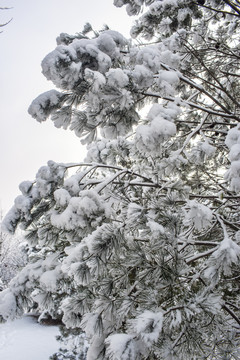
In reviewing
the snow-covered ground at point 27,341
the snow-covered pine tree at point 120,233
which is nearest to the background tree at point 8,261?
the snow-covered ground at point 27,341

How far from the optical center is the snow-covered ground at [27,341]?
9.93 meters

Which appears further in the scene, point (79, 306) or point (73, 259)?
point (79, 306)

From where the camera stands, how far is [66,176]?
2346 mm

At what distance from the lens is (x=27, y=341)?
11.6m

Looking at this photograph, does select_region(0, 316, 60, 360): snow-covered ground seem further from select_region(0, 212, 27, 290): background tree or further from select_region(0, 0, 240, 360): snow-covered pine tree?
select_region(0, 0, 240, 360): snow-covered pine tree

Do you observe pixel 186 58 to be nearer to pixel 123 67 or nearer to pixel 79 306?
pixel 123 67

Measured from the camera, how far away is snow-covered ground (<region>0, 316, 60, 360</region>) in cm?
993

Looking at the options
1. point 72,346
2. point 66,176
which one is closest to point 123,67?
point 66,176

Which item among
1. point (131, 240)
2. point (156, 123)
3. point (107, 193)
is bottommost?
point (131, 240)

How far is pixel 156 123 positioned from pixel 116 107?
574mm

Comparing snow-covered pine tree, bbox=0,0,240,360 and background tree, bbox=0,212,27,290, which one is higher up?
snow-covered pine tree, bbox=0,0,240,360

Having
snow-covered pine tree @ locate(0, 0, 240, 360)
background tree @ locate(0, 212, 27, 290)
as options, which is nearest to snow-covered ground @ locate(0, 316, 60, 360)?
background tree @ locate(0, 212, 27, 290)

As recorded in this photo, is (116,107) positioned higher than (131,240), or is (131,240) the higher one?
(116,107)

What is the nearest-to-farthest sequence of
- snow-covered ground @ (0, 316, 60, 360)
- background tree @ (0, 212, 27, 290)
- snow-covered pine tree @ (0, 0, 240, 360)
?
snow-covered pine tree @ (0, 0, 240, 360)
snow-covered ground @ (0, 316, 60, 360)
background tree @ (0, 212, 27, 290)
